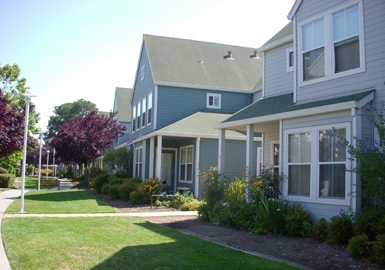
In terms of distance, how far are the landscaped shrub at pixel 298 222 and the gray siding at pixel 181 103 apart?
1249 cm

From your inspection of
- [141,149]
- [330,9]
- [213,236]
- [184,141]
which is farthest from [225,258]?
[141,149]

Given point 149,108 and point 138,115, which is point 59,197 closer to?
point 149,108

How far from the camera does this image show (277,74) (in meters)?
14.4

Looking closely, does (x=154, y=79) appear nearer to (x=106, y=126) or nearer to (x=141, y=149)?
A: (x=141, y=149)

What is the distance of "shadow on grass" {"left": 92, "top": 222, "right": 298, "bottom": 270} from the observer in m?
6.72

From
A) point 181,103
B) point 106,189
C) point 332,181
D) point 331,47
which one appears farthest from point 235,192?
point 106,189

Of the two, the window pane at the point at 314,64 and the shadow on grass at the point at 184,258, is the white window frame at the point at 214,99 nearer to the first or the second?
the window pane at the point at 314,64

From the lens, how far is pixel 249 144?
1247cm

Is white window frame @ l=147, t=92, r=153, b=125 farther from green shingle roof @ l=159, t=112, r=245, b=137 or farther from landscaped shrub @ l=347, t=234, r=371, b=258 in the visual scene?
landscaped shrub @ l=347, t=234, r=371, b=258

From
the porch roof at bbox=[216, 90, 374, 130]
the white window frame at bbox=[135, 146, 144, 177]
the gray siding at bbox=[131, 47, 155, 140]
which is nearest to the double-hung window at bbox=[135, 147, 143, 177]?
the white window frame at bbox=[135, 146, 144, 177]

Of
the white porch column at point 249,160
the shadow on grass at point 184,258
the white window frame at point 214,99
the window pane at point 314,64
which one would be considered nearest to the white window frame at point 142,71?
the white window frame at point 214,99

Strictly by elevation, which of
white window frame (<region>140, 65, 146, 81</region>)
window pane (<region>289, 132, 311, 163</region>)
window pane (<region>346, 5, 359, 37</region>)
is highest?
white window frame (<region>140, 65, 146, 81</region>)

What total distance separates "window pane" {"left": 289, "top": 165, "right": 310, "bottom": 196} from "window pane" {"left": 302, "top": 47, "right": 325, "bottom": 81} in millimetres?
2454

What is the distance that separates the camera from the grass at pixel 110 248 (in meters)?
6.84
